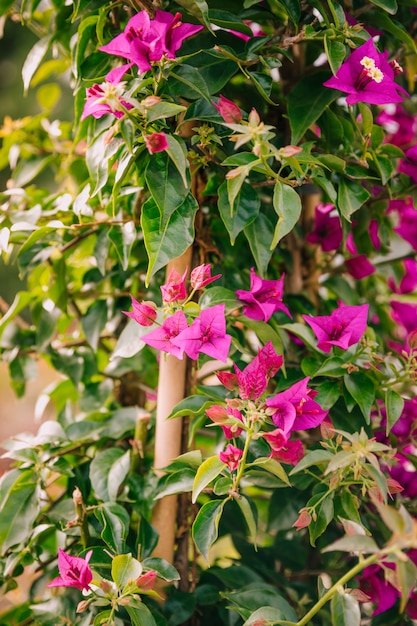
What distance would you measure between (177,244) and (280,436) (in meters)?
0.20

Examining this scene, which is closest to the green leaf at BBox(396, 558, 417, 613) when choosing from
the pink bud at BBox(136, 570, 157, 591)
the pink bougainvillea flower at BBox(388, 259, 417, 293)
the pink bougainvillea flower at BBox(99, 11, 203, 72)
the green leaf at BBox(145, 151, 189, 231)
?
the pink bud at BBox(136, 570, 157, 591)

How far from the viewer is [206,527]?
58cm

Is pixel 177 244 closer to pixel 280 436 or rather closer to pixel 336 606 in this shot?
pixel 280 436

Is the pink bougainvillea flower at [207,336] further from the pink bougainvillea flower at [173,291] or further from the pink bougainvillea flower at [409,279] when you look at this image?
the pink bougainvillea flower at [409,279]

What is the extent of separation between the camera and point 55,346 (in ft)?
2.87

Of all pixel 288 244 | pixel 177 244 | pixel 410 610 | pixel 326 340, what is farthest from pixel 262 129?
pixel 410 610

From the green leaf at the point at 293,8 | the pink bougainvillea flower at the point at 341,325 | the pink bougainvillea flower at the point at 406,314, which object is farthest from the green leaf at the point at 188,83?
the pink bougainvillea flower at the point at 406,314

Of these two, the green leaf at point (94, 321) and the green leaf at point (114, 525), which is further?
the green leaf at point (94, 321)

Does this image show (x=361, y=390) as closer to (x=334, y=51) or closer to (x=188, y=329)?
(x=188, y=329)

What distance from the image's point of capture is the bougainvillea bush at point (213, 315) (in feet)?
1.84

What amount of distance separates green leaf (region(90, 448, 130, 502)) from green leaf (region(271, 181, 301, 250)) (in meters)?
0.33

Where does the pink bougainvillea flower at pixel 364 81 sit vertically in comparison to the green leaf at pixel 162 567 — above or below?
above

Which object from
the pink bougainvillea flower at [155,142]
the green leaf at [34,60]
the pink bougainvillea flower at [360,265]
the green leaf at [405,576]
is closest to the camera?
the green leaf at [405,576]

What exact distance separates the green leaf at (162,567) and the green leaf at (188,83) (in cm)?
46
